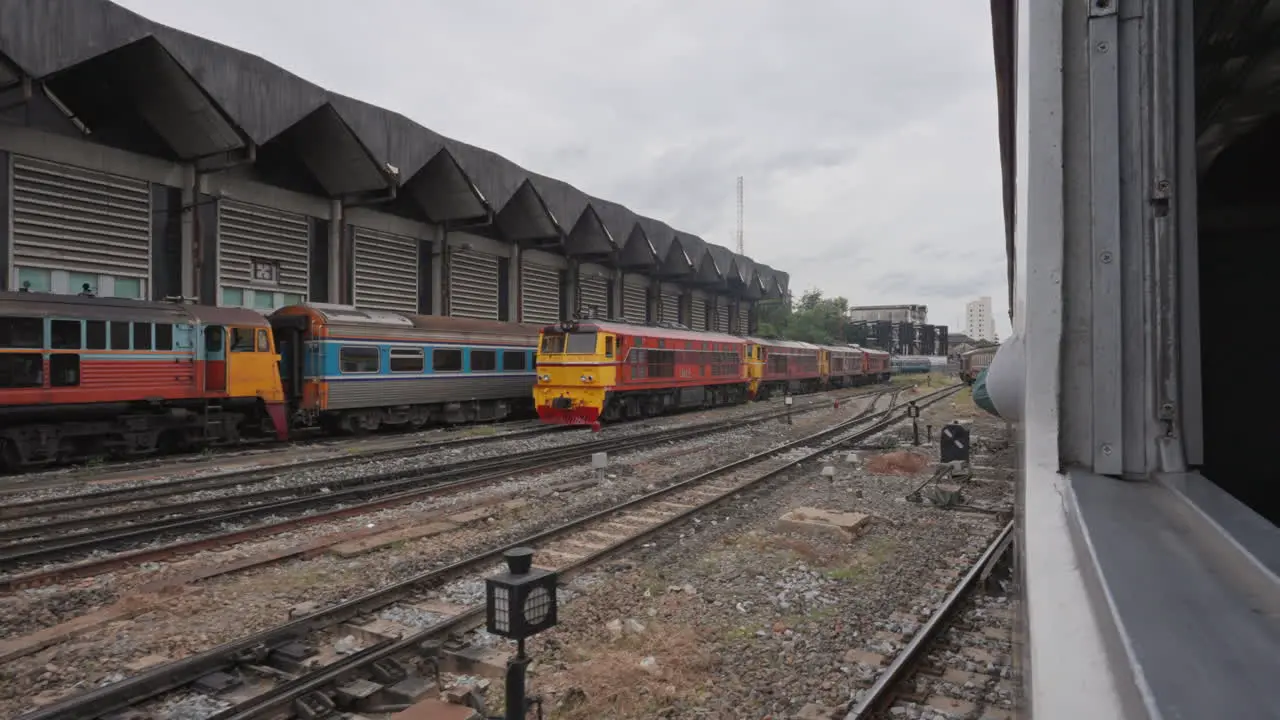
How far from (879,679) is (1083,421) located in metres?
3.12

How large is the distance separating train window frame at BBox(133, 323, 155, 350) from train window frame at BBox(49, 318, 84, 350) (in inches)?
31.4

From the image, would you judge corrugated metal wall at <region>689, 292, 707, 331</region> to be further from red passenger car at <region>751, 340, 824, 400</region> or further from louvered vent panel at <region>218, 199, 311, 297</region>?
louvered vent panel at <region>218, 199, 311, 297</region>

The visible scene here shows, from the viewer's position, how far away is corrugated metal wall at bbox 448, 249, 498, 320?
89.2ft

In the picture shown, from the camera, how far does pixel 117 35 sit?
15.9 metres

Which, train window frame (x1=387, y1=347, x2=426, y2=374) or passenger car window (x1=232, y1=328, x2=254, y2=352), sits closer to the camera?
passenger car window (x1=232, y1=328, x2=254, y2=352)

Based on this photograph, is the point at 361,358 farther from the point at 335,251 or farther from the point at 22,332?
the point at 335,251

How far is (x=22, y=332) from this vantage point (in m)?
11.1

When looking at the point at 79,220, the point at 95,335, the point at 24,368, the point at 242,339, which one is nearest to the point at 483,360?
the point at 242,339

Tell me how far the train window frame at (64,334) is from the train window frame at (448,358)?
24.0ft

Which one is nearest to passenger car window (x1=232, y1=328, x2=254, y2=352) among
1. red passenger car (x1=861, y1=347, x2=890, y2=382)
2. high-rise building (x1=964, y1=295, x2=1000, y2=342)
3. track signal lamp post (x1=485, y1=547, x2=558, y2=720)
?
track signal lamp post (x1=485, y1=547, x2=558, y2=720)

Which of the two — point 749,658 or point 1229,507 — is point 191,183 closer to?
point 749,658

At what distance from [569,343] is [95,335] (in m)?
9.65

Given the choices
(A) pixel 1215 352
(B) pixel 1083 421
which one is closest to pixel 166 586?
(B) pixel 1083 421

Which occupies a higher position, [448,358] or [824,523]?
[448,358]
